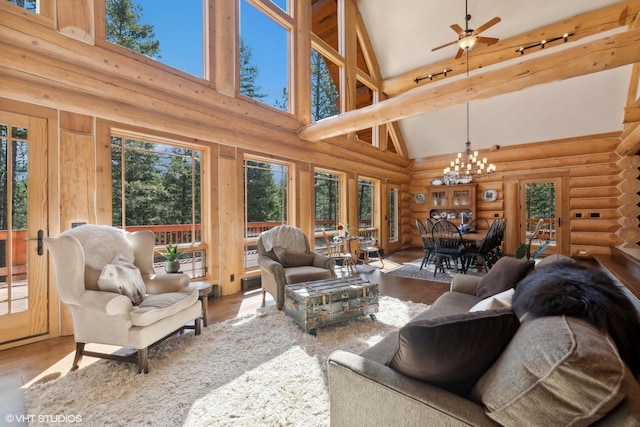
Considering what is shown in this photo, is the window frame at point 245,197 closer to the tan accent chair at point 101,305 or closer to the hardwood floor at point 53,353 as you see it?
the hardwood floor at point 53,353

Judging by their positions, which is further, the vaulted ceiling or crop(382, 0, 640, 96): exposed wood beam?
the vaulted ceiling

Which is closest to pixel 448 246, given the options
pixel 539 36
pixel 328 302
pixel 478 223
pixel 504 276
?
pixel 504 276

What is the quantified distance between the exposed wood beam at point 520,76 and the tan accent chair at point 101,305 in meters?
3.63

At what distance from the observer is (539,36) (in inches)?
226

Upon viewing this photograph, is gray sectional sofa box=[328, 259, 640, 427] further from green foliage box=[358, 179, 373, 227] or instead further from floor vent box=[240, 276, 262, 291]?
green foliage box=[358, 179, 373, 227]

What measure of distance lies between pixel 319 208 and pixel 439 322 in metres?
5.68

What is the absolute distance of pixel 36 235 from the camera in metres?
2.67

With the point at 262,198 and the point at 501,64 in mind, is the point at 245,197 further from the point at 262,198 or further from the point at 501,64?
the point at 501,64

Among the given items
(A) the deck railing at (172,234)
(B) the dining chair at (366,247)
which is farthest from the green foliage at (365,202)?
(B) the dining chair at (366,247)

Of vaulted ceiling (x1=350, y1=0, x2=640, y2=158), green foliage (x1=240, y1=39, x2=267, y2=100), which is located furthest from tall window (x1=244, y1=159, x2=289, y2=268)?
vaulted ceiling (x1=350, y1=0, x2=640, y2=158)

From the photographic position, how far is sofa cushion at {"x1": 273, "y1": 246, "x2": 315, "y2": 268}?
3.75 m

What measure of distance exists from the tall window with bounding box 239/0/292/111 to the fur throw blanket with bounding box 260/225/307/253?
251 cm

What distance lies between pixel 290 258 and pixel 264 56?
151 inches

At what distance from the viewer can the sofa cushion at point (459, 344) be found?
0.95 m
